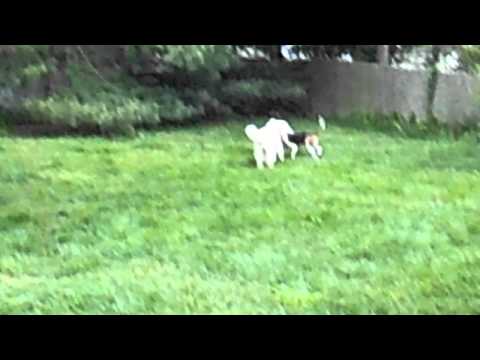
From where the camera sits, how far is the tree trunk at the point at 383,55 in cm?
213

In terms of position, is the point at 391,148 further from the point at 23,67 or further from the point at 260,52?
the point at 23,67

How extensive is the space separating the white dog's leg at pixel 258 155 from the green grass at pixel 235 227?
0.06 feet

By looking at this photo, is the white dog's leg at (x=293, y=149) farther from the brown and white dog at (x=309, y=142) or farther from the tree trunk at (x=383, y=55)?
the tree trunk at (x=383, y=55)

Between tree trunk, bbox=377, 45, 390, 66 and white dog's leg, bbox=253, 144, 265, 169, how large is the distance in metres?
0.35

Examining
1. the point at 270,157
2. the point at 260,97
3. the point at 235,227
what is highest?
the point at 260,97

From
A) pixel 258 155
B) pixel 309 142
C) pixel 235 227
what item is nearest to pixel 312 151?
pixel 309 142

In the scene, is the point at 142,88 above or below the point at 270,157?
above

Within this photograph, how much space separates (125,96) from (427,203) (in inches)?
29.3

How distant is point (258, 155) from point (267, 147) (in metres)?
0.03

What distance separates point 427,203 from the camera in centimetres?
206

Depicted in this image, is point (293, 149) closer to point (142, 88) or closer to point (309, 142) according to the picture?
point (309, 142)

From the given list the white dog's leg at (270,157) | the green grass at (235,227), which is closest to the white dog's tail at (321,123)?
the green grass at (235,227)

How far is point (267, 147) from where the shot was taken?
2152 millimetres
